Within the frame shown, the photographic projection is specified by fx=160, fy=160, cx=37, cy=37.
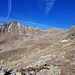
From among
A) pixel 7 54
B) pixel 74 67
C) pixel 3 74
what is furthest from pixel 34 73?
pixel 7 54

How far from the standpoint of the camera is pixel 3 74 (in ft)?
105

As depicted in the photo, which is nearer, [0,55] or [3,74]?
[3,74]

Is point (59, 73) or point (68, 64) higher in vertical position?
point (68, 64)

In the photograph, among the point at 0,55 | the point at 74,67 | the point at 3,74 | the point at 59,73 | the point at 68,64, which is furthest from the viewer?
the point at 0,55

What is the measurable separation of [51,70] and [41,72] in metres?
2.27

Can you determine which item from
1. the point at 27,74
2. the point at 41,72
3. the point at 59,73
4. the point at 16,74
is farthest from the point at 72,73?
the point at 16,74

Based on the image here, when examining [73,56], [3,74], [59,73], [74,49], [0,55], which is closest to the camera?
[3,74]

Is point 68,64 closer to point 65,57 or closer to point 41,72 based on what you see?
point 65,57

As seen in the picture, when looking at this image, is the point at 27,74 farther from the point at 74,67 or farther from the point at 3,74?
the point at 74,67

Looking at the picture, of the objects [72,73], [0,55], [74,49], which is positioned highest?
[0,55]

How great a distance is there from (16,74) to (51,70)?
26.2 ft

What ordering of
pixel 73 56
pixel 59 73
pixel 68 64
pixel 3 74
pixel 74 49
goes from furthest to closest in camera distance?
pixel 74 49 < pixel 73 56 < pixel 68 64 < pixel 59 73 < pixel 3 74

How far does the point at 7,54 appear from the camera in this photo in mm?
196625

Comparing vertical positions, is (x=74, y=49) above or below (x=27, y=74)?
above
